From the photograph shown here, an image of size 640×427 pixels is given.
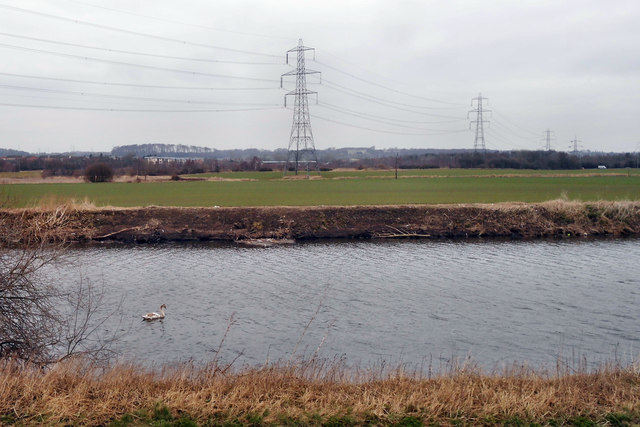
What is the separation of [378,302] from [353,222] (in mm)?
20534

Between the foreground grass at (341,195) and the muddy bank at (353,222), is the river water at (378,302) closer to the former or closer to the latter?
the muddy bank at (353,222)

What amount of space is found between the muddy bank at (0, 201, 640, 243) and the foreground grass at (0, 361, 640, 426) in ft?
96.6

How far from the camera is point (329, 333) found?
58.7 ft

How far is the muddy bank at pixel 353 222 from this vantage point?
4006cm

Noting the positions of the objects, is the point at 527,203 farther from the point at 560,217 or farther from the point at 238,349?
the point at 238,349

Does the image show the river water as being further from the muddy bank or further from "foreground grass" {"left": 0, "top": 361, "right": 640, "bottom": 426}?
the muddy bank

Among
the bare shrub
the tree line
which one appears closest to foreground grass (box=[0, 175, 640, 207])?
the bare shrub

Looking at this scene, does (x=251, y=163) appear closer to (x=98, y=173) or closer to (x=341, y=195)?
(x=98, y=173)

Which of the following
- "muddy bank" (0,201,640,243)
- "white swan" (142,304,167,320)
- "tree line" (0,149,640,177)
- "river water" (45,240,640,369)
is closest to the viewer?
"river water" (45,240,640,369)

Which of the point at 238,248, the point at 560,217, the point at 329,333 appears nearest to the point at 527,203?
the point at 560,217

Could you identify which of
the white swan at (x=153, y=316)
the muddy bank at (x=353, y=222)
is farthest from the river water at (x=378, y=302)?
the muddy bank at (x=353, y=222)

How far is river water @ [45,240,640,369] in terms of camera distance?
16328mm

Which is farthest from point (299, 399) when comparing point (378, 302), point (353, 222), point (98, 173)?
point (98, 173)

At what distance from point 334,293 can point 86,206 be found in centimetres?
2636
